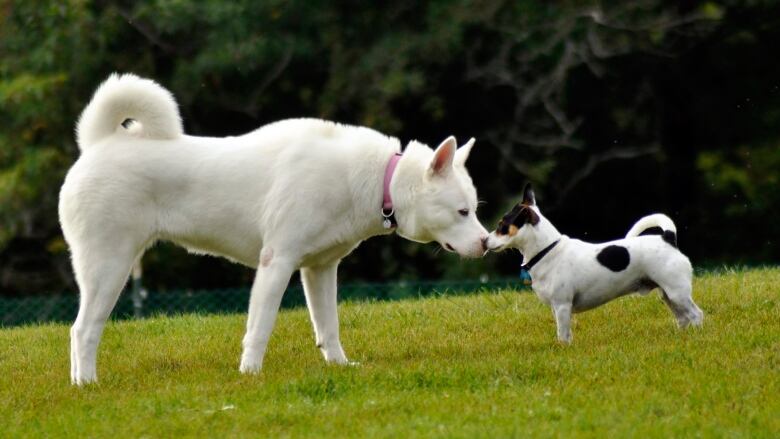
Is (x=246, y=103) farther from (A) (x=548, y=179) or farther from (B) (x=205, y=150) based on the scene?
(B) (x=205, y=150)

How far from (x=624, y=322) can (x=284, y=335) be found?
8.50 ft

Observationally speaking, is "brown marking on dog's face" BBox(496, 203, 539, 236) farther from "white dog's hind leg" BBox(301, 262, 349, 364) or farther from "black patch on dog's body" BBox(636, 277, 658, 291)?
"white dog's hind leg" BBox(301, 262, 349, 364)

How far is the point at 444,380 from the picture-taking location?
7.49 m

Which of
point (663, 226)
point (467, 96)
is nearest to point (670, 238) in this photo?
point (663, 226)

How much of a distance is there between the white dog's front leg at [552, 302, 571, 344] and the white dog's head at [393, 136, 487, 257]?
2.75ft

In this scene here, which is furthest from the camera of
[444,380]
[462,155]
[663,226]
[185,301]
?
[185,301]

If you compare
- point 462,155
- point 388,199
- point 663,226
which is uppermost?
point 462,155

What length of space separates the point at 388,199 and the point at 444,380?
1240 millimetres

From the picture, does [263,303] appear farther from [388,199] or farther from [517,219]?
[517,219]

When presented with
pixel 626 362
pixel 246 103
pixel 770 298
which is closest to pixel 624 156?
pixel 246 103

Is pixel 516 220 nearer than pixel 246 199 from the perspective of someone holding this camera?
No

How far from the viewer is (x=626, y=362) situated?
7773 millimetres

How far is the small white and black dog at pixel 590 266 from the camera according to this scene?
841 centimetres

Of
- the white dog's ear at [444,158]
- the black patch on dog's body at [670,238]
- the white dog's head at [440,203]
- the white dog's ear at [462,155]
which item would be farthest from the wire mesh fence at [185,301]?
the white dog's ear at [444,158]
